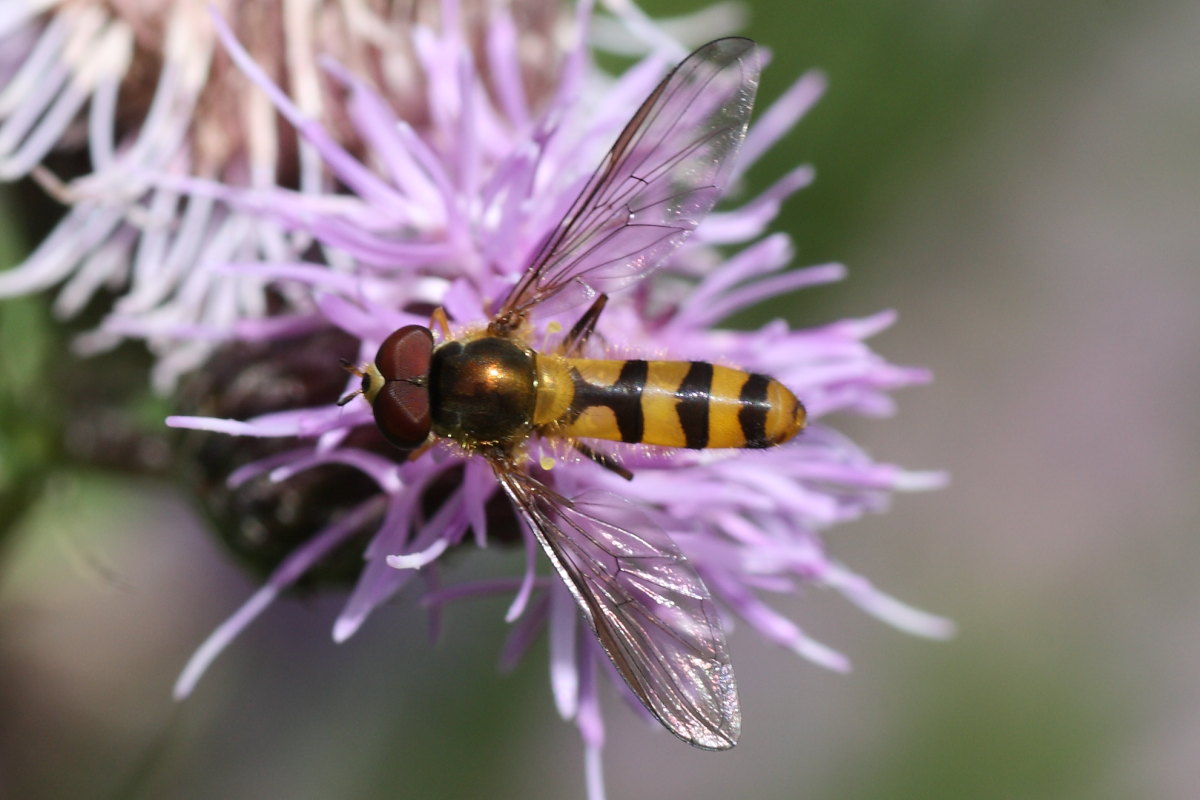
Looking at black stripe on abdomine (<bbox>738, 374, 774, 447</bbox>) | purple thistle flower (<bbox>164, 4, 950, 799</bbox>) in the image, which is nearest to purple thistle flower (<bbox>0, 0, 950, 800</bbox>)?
purple thistle flower (<bbox>164, 4, 950, 799</bbox>)

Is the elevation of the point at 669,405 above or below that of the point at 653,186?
below

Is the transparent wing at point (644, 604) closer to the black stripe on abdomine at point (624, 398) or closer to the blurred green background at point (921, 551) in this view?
the black stripe on abdomine at point (624, 398)

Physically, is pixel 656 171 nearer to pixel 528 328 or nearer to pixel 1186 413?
pixel 528 328

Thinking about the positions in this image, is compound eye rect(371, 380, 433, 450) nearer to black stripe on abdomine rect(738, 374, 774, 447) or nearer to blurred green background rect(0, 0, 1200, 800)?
black stripe on abdomine rect(738, 374, 774, 447)

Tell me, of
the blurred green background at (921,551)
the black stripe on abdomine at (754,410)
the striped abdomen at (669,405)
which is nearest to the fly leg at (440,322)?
the striped abdomen at (669,405)

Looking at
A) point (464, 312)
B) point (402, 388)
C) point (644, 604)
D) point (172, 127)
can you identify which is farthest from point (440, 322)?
point (172, 127)

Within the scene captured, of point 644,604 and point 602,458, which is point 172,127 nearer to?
point 602,458
